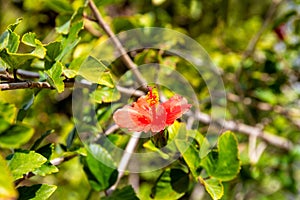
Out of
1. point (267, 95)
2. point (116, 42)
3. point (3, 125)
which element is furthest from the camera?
point (267, 95)

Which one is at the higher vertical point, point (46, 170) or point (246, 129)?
point (46, 170)

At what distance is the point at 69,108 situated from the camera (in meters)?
1.54

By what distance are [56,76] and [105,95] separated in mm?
141

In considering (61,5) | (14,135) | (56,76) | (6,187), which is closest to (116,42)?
(61,5)

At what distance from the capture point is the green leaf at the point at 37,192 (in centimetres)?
56

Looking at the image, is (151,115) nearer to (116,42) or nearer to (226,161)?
(226,161)

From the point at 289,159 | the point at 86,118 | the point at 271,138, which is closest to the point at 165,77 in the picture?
the point at 86,118

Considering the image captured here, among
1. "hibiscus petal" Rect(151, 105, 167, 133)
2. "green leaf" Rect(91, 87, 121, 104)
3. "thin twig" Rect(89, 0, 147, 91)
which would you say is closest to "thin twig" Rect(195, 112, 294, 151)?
"thin twig" Rect(89, 0, 147, 91)

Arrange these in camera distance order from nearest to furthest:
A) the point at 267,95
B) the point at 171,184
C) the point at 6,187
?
the point at 6,187, the point at 171,184, the point at 267,95

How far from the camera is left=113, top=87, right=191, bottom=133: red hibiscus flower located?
571 millimetres

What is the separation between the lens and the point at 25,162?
0.55 metres

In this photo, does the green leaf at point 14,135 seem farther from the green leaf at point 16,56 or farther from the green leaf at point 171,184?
the green leaf at point 171,184

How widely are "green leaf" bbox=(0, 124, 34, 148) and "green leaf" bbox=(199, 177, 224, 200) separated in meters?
0.27

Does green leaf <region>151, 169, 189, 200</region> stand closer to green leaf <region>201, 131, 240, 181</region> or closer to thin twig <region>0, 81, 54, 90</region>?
green leaf <region>201, 131, 240, 181</region>
